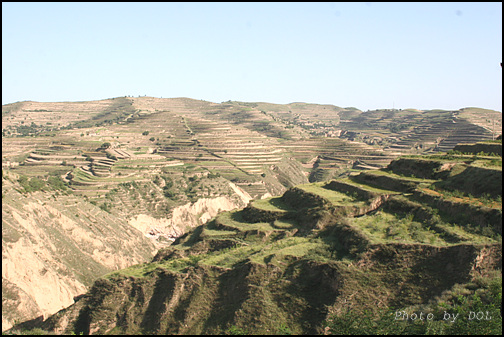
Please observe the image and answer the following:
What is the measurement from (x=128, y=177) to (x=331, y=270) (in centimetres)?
5166

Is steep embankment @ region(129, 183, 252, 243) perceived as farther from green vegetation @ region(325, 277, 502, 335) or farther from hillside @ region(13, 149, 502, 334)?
green vegetation @ region(325, 277, 502, 335)

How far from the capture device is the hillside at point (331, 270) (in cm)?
2356

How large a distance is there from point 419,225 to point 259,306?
858 cm

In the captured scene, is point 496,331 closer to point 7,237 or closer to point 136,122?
point 7,237

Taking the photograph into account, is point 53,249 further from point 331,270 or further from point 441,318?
point 441,318

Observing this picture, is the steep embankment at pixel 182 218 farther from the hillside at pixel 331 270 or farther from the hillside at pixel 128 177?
the hillside at pixel 331 270

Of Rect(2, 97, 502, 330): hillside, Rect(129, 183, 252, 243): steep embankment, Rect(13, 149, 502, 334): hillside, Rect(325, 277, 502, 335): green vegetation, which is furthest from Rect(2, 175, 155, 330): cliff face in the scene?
Rect(325, 277, 502, 335): green vegetation

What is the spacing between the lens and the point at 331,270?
80.8 feet

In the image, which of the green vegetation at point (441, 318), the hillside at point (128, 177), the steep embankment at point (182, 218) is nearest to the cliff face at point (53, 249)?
the hillside at point (128, 177)

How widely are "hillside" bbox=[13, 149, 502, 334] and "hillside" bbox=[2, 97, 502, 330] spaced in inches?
152

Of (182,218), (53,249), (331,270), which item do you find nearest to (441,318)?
(331,270)

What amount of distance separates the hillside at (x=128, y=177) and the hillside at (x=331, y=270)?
3.85 meters

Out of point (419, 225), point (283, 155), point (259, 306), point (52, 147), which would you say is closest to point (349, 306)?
point (259, 306)

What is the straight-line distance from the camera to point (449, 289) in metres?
22.7
